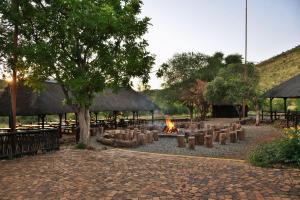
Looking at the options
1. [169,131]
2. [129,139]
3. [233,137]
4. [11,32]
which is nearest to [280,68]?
[169,131]

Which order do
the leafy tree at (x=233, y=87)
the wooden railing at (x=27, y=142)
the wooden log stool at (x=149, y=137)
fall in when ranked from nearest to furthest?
the wooden railing at (x=27, y=142) < the wooden log stool at (x=149, y=137) < the leafy tree at (x=233, y=87)

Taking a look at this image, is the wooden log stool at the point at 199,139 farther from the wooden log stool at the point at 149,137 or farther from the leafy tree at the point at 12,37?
the leafy tree at the point at 12,37

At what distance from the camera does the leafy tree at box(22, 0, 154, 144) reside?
50.2 ft

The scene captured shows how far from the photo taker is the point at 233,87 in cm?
3959

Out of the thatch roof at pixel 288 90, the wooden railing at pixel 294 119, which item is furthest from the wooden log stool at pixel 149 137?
the thatch roof at pixel 288 90

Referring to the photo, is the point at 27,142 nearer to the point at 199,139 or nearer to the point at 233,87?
the point at 199,139

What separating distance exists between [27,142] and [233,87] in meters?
29.6

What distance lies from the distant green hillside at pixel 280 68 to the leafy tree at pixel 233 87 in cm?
3043

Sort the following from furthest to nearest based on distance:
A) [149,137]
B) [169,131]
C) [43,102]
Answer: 1. [169,131]
2. [43,102]
3. [149,137]

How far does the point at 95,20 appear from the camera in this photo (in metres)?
15.0

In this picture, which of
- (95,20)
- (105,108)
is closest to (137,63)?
(95,20)

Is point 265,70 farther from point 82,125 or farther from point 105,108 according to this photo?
point 82,125

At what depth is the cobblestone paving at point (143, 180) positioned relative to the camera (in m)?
7.44

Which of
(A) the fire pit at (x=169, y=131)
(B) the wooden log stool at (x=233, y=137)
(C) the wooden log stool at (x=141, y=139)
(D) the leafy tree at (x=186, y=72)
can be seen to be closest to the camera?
(C) the wooden log stool at (x=141, y=139)
